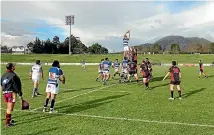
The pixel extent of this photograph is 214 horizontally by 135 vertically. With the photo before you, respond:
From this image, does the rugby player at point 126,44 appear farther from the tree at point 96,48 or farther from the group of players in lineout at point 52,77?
the tree at point 96,48

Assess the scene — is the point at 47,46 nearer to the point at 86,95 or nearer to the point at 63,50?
the point at 63,50

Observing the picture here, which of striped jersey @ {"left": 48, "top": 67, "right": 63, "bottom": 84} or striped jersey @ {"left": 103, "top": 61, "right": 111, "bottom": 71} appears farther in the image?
striped jersey @ {"left": 103, "top": 61, "right": 111, "bottom": 71}

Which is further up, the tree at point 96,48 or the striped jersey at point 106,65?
the tree at point 96,48

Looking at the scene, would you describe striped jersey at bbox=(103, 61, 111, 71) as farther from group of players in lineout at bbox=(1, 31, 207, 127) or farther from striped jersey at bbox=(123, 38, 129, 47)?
striped jersey at bbox=(123, 38, 129, 47)

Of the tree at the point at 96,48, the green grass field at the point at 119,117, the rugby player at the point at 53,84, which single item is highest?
the tree at the point at 96,48

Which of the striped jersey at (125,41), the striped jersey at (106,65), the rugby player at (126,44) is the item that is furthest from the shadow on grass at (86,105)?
the striped jersey at (125,41)

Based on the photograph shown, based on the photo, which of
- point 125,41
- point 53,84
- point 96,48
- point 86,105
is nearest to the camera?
point 53,84

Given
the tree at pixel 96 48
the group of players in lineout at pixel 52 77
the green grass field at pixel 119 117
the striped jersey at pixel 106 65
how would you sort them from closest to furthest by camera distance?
the green grass field at pixel 119 117 → the group of players in lineout at pixel 52 77 → the striped jersey at pixel 106 65 → the tree at pixel 96 48

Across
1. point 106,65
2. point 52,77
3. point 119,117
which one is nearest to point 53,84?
point 52,77

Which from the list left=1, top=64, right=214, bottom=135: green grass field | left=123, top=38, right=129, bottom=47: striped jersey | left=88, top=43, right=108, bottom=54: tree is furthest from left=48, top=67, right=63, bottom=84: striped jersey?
left=88, top=43, right=108, bottom=54: tree

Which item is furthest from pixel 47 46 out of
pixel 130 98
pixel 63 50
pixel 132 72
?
pixel 130 98

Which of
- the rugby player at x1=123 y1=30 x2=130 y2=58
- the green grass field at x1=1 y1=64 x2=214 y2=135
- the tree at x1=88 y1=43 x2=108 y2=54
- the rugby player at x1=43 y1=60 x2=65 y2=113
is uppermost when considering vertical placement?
the tree at x1=88 y1=43 x2=108 y2=54

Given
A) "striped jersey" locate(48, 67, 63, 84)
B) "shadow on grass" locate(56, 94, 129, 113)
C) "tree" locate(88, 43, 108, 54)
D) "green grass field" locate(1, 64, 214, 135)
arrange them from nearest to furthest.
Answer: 1. "green grass field" locate(1, 64, 214, 135)
2. "striped jersey" locate(48, 67, 63, 84)
3. "shadow on grass" locate(56, 94, 129, 113)
4. "tree" locate(88, 43, 108, 54)

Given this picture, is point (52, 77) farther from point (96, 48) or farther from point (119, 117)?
point (96, 48)
